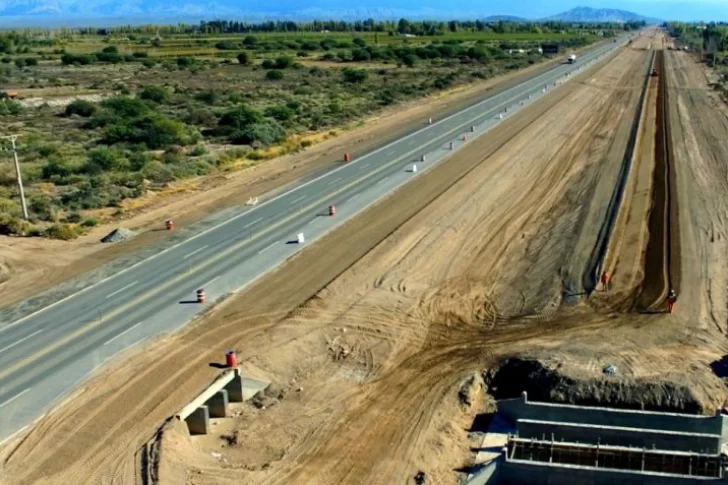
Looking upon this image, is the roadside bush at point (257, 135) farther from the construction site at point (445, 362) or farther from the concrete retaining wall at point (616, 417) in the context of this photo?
the concrete retaining wall at point (616, 417)

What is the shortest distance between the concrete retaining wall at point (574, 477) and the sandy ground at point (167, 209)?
18777 millimetres

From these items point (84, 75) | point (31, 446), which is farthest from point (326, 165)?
point (84, 75)

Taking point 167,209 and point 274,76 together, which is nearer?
point 167,209

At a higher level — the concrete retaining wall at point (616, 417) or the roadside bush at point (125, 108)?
the roadside bush at point (125, 108)

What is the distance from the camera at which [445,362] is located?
2081 cm

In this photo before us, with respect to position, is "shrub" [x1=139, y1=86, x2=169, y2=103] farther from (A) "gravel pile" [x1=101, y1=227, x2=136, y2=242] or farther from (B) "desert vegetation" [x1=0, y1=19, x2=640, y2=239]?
(A) "gravel pile" [x1=101, y1=227, x2=136, y2=242]

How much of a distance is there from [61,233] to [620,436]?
2543 cm

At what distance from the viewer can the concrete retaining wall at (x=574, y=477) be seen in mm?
14789

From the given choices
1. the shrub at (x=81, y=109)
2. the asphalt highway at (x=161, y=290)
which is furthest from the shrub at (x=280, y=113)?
the asphalt highway at (x=161, y=290)

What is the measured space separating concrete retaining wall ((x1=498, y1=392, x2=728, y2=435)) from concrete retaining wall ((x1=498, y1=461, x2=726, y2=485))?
2.17 metres

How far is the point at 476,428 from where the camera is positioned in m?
17.9

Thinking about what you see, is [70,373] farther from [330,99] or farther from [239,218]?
[330,99]

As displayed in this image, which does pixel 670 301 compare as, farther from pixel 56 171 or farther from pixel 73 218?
pixel 56 171

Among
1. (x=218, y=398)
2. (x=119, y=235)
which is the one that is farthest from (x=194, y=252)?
(x=218, y=398)
